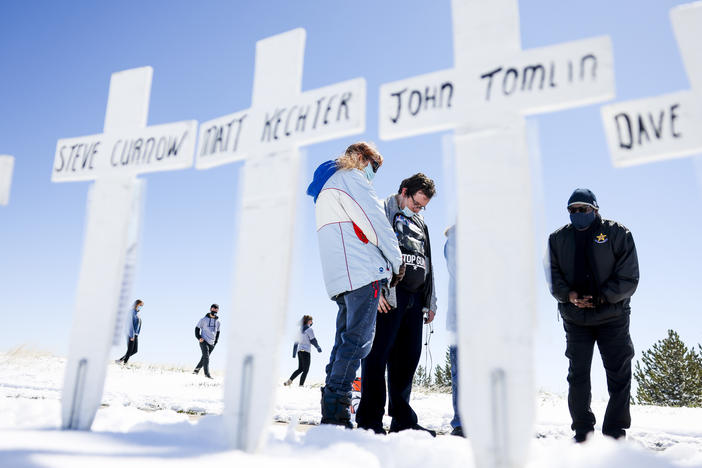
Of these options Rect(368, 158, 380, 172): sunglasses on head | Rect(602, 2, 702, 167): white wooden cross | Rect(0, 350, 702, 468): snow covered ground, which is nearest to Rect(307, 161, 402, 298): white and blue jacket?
Rect(368, 158, 380, 172): sunglasses on head

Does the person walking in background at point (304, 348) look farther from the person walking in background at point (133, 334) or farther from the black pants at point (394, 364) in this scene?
the black pants at point (394, 364)

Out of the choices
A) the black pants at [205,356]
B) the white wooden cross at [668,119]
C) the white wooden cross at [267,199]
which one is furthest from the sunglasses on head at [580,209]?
the black pants at [205,356]

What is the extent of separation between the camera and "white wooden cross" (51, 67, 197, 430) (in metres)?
2.13

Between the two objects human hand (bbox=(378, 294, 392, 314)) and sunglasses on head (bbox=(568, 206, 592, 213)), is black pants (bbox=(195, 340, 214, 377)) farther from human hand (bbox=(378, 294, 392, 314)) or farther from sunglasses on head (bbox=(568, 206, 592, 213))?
sunglasses on head (bbox=(568, 206, 592, 213))

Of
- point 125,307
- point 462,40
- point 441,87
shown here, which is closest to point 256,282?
point 125,307

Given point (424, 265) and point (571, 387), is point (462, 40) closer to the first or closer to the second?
point (424, 265)

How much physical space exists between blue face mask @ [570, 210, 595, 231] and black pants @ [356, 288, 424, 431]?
1264 millimetres

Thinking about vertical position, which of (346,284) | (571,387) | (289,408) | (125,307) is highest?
(346,284)

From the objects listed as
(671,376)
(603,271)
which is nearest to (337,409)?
(603,271)

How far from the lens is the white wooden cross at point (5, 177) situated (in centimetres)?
258

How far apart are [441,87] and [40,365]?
37.5ft

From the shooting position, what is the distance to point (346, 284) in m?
2.91

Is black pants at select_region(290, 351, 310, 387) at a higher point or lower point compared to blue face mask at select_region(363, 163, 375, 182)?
lower

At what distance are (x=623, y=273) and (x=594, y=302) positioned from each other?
0.89 feet
